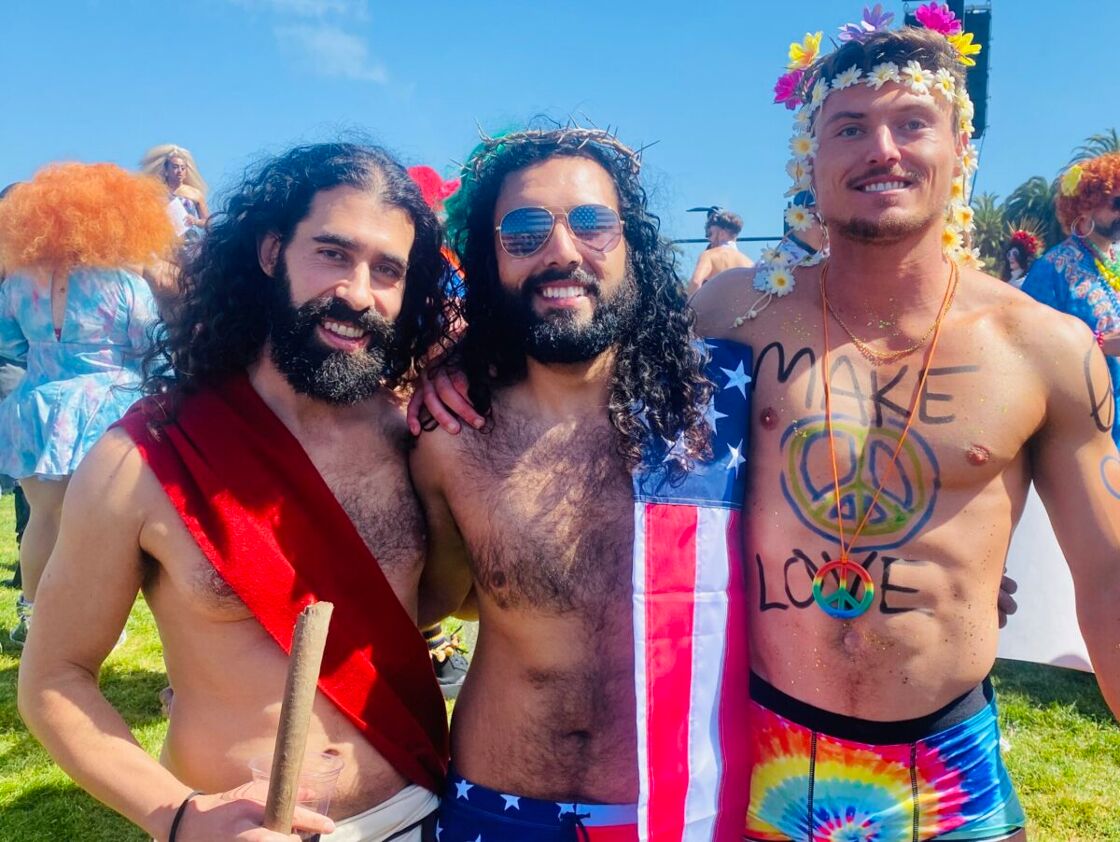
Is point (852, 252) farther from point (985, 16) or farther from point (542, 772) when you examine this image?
point (985, 16)

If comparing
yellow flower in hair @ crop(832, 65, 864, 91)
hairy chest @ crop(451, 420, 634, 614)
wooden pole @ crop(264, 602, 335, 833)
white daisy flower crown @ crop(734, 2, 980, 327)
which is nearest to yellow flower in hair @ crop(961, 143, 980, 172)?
white daisy flower crown @ crop(734, 2, 980, 327)

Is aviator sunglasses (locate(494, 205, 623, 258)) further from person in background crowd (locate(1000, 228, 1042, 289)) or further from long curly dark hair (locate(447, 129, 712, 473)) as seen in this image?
person in background crowd (locate(1000, 228, 1042, 289))

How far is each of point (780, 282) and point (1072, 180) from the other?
3758 millimetres

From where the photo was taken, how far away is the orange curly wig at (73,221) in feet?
13.1

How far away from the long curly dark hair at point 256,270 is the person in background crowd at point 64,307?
6.83ft

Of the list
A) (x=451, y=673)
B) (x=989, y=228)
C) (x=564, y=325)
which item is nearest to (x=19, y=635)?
(x=451, y=673)

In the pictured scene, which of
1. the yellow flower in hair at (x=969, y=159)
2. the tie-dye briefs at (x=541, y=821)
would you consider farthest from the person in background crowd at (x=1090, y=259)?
the tie-dye briefs at (x=541, y=821)

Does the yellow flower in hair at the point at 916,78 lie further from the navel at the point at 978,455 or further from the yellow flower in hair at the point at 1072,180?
the yellow flower in hair at the point at 1072,180

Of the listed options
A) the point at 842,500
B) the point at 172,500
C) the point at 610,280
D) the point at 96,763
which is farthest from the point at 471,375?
the point at 96,763

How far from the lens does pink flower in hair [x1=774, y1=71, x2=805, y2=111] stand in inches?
91.6

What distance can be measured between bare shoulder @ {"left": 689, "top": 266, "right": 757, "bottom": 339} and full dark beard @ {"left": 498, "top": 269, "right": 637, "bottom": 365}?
254 millimetres

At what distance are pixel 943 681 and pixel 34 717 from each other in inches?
77.2

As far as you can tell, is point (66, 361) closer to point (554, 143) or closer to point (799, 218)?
point (554, 143)

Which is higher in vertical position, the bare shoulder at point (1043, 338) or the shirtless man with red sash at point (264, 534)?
the bare shoulder at point (1043, 338)
